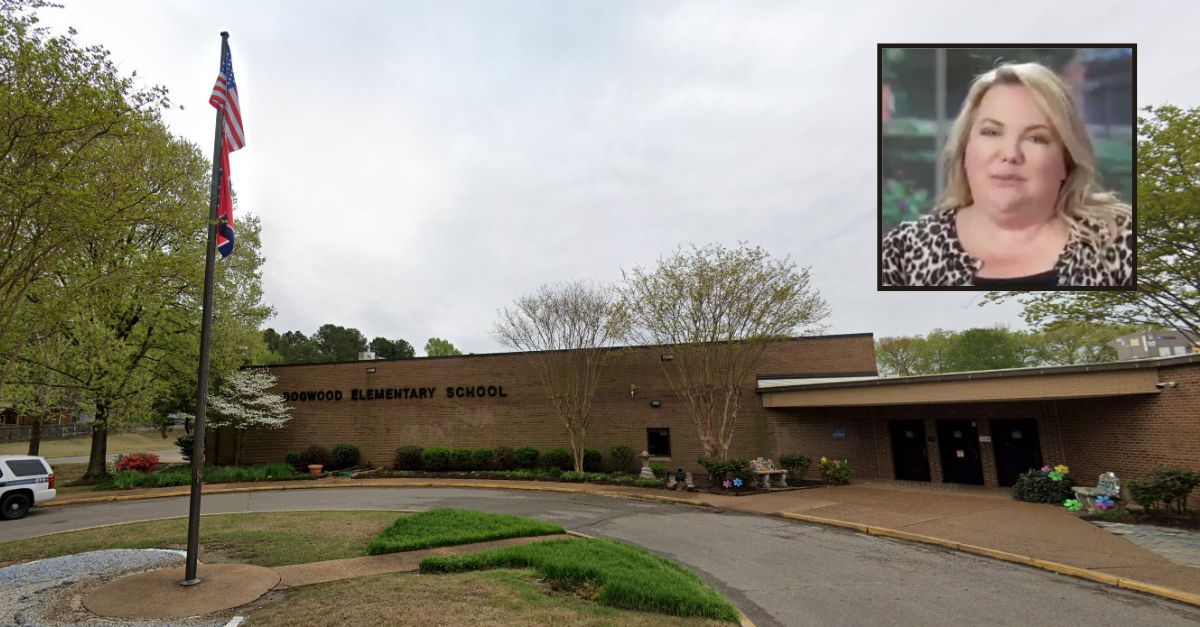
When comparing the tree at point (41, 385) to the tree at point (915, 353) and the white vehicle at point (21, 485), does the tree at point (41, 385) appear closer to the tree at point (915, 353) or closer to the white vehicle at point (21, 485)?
the white vehicle at point (21, 485)

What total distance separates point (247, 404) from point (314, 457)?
3.88 meters

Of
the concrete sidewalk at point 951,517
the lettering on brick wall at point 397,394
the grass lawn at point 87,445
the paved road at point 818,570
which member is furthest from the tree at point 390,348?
the paved road at point 818,570

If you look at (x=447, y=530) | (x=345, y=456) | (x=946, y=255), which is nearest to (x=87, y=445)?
(x=345, y=456)

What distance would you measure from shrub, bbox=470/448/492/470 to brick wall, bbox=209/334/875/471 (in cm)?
85

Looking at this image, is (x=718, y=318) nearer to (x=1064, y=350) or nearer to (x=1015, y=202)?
(x=1015, y=202)

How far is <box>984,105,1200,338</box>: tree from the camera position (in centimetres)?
1628

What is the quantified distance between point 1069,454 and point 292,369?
99.7 ft

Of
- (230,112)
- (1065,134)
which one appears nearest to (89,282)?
(230,112)

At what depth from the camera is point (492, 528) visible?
11758mm

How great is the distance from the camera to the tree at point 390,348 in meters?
91.2

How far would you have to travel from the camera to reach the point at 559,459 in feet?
82.0

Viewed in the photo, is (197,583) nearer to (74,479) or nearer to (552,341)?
(552,341)

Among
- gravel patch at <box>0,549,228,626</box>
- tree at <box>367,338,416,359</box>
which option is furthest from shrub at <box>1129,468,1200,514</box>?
tree at <box>367,338,416,359</box>

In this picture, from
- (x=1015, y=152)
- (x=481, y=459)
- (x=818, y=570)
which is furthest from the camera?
(x=481, y=459)
